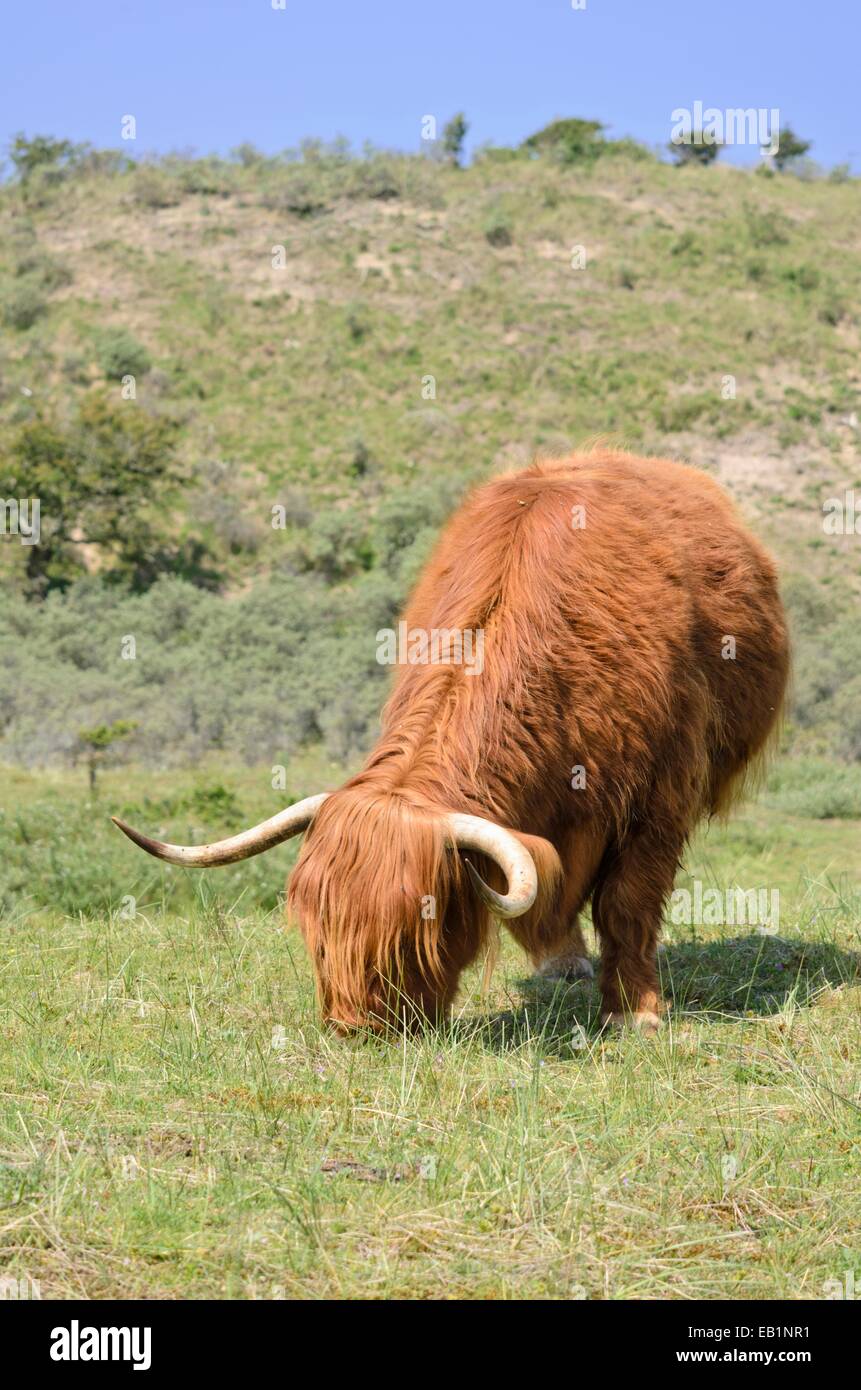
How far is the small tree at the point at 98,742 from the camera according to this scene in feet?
43.4

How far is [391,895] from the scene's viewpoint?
14.1ft

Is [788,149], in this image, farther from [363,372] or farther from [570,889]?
[570,889]

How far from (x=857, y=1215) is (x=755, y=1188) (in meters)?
0.27

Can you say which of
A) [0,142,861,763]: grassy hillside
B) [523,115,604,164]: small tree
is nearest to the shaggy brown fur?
[0,142,861,763]: grassy hillside

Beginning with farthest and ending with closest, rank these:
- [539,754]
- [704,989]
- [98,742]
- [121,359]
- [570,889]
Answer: [121,359] → [98,742] → [704,989] → [570,889] → [539,754]

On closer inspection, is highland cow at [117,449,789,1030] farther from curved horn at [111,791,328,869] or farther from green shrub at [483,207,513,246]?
green shrub at [483,207,513,246]

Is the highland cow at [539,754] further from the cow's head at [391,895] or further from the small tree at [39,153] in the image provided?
the small tree at [39,153]

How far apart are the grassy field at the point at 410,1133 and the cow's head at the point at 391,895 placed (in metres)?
0.18

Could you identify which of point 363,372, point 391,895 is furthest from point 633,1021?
point 363,372

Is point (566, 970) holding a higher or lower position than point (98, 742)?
lower

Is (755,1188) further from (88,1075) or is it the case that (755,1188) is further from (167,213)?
(167,213)

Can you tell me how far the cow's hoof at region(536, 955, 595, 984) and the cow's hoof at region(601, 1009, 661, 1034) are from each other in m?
1.12

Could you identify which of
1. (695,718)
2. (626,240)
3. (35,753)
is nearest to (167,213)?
(626,240)

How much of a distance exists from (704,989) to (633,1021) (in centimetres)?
79
